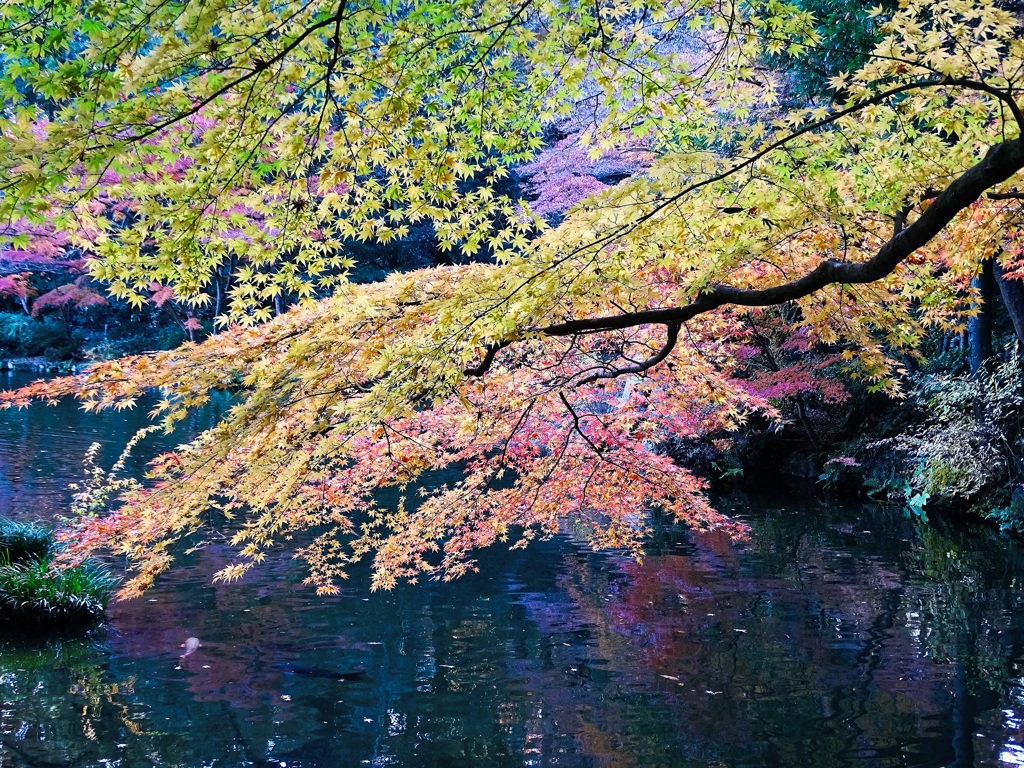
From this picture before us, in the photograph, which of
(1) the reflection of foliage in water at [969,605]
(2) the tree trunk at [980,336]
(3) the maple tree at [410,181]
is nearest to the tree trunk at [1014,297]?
(2) the tree trunk at [980,336]

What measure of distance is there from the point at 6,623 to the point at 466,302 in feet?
20.6

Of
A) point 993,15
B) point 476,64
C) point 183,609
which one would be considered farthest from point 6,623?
point 993,15

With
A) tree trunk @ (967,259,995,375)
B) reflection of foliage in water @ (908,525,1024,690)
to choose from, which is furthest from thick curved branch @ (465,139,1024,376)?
tree trunk @ (967,259,995,375)

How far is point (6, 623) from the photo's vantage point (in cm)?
709

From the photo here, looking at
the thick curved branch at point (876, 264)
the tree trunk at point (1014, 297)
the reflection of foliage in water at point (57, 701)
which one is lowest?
the reflection of foliage in water at point (57, 701)

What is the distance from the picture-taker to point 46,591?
7.24 meters

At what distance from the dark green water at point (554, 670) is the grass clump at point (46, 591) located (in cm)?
23

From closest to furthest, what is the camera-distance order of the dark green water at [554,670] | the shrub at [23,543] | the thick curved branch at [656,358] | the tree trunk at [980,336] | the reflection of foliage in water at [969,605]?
the thick curved branch at [656,358], the dark green water at [554,670], the reflection of foliage in water at [969,605], the shrub at [23,543], the tree trunk at [980,336]

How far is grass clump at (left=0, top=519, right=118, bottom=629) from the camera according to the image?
23.4ft

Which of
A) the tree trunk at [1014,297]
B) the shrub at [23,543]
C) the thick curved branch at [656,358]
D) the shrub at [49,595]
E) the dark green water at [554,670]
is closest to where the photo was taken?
the thick curved branch at [656,358]

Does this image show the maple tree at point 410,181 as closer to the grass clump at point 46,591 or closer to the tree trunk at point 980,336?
the grass clump at point 46,591

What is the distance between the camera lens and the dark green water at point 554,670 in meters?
5.20

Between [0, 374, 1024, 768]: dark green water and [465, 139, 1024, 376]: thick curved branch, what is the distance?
9.67 ft

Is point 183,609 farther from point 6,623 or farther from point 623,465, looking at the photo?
point 623,465
